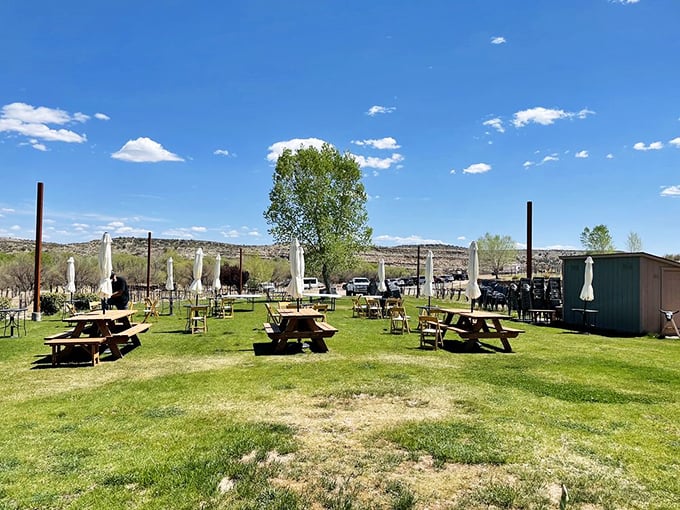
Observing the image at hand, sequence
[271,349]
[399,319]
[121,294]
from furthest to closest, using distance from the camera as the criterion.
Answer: [121,294]
[399,319]
[271,349]

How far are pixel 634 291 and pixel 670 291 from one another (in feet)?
4.18

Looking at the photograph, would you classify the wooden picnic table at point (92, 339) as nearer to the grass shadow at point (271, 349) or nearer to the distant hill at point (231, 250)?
the grass shadow at point (271, 349)

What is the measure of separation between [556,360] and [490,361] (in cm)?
139

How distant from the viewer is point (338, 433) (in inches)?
199

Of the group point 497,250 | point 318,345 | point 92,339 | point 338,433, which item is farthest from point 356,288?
point 497,250

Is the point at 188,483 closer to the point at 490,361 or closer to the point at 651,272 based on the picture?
the point at 490,361

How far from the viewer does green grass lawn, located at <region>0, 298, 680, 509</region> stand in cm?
367

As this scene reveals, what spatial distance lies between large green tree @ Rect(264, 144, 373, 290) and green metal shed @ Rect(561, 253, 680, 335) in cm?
1661

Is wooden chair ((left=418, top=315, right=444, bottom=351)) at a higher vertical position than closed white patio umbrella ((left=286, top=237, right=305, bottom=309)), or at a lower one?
lower

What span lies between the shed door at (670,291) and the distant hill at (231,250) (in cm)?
3278

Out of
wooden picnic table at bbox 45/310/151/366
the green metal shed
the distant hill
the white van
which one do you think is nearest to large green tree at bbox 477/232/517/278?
the distant hill

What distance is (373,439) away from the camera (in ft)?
16.0

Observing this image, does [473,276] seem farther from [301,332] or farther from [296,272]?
[301,332]

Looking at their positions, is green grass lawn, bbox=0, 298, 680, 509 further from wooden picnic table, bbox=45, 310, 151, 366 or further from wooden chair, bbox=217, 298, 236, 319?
wooden chair, bbox=217, 298, 236, 319
